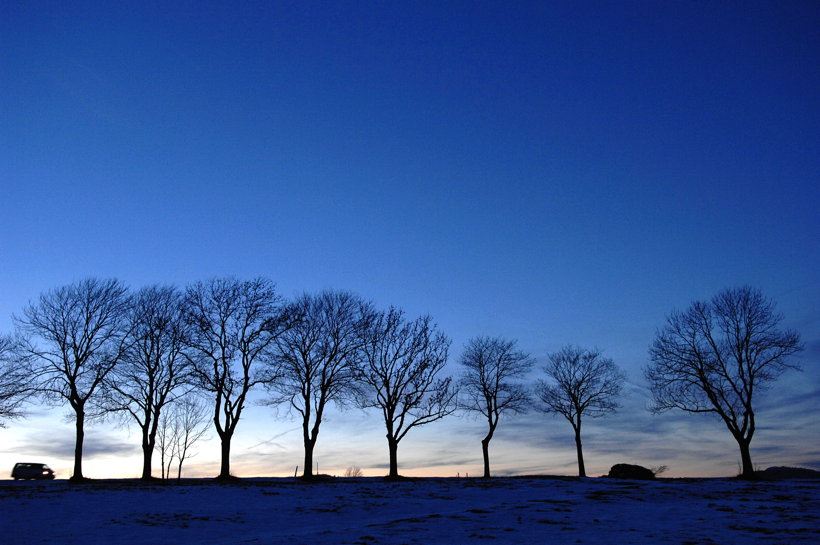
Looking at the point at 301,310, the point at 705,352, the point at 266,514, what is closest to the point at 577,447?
the point at 705,352

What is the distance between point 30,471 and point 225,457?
1995 cm

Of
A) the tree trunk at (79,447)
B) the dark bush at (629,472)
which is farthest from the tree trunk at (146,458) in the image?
the dark bush at (629,472)

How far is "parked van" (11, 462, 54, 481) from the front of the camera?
46.4 metres

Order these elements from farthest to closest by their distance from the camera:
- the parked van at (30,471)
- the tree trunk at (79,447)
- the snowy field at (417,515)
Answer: the parked van at (30,471)
the tree trunk at (79,447)
the snowy field at (417,515)

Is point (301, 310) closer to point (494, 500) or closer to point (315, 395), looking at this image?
point (315, 395)

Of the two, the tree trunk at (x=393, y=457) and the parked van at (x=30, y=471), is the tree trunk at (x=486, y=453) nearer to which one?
the tree trunk at (x=393, y=457)

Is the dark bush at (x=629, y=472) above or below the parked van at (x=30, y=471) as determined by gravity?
below

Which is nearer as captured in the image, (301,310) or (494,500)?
(494,500)

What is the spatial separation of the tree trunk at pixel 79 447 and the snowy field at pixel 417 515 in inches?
308

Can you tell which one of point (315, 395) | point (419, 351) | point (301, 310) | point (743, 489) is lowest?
point (743, 489)

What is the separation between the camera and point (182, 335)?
143 feet

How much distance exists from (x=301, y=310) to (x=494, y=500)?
86.4 ft

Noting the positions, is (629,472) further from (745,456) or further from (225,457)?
(225,457)

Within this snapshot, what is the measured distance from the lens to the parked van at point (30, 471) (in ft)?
152
